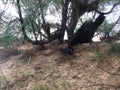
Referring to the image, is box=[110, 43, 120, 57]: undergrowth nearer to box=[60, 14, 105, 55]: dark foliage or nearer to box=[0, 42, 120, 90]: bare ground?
box=[0, 42, 120, 90]: bare ground

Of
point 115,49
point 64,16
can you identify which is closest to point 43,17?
point 64,16

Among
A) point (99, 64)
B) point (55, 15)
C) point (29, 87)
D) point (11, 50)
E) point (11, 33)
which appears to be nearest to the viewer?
point (29, 87)

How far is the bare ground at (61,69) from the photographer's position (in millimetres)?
2607

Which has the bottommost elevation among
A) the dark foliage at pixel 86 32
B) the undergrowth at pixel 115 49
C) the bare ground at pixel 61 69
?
the bare ground at pixel 61 69

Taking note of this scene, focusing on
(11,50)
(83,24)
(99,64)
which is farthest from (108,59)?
(11,50)

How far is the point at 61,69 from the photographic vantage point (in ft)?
9.50

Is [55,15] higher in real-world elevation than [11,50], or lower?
higher

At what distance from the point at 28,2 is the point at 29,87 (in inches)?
29.7

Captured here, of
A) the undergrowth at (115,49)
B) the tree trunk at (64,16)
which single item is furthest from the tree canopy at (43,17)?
the undergrowth at (115,49)

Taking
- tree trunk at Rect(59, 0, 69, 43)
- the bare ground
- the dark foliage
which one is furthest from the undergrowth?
tree trunk at Rect(59, 0, 69, 43)

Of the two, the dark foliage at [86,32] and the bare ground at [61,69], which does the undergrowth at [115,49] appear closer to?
the bare ground at [61,69]

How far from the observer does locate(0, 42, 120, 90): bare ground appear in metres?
2.61

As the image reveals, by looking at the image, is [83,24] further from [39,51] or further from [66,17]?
[39,51]

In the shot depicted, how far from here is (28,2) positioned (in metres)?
2.87
